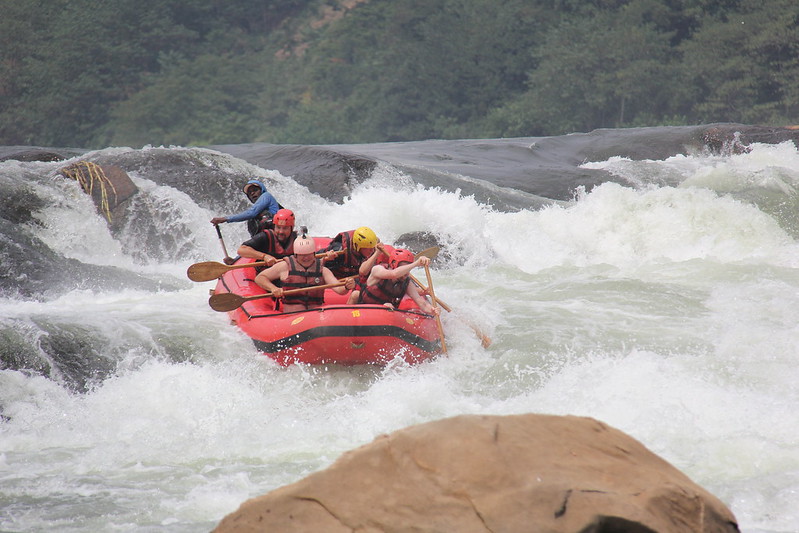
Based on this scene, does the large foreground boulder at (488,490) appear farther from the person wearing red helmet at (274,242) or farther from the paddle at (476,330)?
the person wearing red helmet at (274,242)

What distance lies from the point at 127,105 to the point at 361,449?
28149mm

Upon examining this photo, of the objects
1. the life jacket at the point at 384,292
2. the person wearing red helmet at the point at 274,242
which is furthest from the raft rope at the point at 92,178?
the life jacket at the point at 384,292

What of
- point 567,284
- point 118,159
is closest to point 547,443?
point 567,284

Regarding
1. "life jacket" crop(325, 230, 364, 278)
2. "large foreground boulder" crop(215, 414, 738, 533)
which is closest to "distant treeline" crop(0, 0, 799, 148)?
"life jacket" crop(325, 230, 364, 278)

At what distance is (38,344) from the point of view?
19.0ft

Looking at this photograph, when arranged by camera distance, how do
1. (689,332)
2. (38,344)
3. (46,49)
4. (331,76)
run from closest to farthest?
(38,344) → (689,332) → (46,49) → (331,76)

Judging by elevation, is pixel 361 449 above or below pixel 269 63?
below

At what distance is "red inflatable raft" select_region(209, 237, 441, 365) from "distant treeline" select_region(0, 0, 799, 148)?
70.5 ft

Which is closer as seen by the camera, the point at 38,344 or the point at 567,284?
the point at 38,344

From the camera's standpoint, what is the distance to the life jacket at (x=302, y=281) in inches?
258

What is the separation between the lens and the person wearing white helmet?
6516 millimetres

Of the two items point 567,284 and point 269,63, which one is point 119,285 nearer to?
point 567,284

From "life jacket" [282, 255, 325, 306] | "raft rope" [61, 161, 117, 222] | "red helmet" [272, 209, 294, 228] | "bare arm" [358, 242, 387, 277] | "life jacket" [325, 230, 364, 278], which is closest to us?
"life jacket" [282, 255, 325, 306]

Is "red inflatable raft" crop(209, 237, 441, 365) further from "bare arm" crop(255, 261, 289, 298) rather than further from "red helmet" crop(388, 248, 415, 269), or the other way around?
"red helmet" crop(388, 248, 415, 269)
